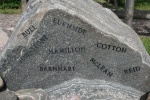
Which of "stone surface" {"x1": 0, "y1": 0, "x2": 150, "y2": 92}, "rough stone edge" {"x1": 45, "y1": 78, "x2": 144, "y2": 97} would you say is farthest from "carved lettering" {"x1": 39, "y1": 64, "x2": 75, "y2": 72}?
"rough stone edge" {"x1": 45, "y1": 78, "x2": 144, "y2": 97}

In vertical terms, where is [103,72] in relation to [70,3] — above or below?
below

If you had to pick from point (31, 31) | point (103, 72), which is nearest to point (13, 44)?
point (31, 31)

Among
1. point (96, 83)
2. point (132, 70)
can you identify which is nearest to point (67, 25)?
point (96, 83)

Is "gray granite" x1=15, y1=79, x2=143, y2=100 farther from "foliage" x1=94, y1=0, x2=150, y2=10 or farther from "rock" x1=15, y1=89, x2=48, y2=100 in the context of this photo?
"foliage" x1=94, y1=0, x2=150, y2=10

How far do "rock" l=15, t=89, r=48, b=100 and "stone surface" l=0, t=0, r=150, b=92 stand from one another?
121mm

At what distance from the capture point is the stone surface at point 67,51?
174 inches

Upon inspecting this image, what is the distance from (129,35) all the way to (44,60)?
104cm

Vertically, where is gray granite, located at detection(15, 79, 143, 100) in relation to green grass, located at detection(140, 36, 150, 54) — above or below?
above

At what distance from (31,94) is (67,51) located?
0.58m

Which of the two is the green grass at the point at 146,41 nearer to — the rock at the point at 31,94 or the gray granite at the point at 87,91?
the gray granite at the point at 87,91

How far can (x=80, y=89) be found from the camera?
464 centimetres

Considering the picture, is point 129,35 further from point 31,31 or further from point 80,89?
point 31,31

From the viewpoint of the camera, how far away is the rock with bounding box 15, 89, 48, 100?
14.6ft

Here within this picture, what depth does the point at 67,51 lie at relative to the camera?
4547 millimetres
